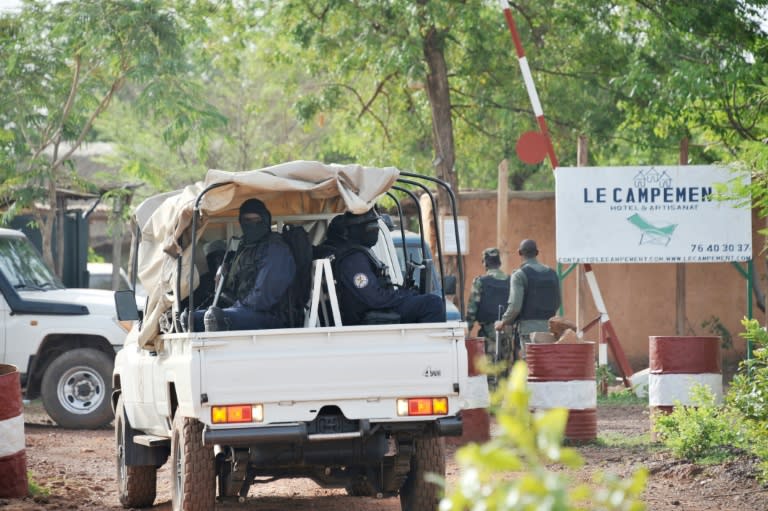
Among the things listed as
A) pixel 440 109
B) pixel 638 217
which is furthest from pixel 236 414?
pixel 440 109

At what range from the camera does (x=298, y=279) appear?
8406 millimetres

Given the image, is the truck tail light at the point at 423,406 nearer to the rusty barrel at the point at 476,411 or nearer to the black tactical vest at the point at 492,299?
the rusty barrel at the point at 476,411

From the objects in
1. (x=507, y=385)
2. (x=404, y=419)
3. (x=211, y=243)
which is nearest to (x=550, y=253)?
(x=211, y=243)

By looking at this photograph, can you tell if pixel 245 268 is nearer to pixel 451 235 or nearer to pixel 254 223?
pixel 254 223

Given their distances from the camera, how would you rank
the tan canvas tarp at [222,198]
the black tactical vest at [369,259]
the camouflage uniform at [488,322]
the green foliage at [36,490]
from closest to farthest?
the tan canvas tarp at [222,198]
the black tactical vest at [369,259]
the green foliage at [36,490]
the camouflage uniform at [488,322]

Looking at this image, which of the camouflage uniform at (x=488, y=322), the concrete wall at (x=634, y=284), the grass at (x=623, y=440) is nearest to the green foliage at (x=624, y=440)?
the grass at (x=623, y=440)

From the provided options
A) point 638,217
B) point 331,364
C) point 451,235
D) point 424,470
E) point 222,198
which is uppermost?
point 638,217

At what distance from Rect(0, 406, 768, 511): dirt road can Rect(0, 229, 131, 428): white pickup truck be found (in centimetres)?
166

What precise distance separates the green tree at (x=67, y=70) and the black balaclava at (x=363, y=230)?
1035cm

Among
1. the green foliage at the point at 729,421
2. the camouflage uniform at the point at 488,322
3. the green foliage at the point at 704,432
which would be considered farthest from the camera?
A: the camouflage uniform at the point at 488,322

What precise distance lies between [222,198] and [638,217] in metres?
9.15

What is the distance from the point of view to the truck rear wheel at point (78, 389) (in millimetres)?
14523

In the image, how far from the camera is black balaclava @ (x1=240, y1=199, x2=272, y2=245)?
810cm

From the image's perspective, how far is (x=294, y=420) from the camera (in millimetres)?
7344
